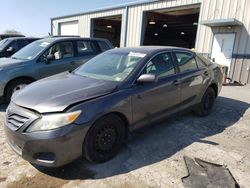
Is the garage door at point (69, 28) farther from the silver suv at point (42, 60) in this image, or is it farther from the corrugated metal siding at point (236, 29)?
the silver suv at point (42, 60)

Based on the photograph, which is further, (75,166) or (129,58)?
(129,58)

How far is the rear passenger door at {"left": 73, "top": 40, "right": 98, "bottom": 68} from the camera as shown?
273 inches

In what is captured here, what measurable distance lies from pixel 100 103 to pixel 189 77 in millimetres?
2233

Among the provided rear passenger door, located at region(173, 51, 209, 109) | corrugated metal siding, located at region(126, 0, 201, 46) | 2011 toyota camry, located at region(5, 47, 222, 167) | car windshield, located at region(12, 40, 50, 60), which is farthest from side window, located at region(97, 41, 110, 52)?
corrugated metal siding, located at region(126, 0, 201, 46)

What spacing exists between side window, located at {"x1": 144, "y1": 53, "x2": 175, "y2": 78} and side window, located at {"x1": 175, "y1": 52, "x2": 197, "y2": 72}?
257 mm

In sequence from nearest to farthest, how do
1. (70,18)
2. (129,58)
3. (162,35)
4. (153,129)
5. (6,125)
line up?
(6,125) < (129,58) < (153,129) < (70,18) < (162,35)

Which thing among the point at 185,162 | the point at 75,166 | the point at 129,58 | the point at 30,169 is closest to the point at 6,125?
the point at 30,169

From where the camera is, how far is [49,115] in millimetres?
2900

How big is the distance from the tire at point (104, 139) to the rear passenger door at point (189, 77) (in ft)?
5.36

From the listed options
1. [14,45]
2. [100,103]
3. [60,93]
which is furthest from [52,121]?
[14,45]

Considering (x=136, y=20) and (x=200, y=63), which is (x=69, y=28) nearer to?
(x=136, y=20)

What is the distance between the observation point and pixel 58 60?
656cm

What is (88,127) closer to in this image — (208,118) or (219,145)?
(219,145)

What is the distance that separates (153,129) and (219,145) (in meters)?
1.17
